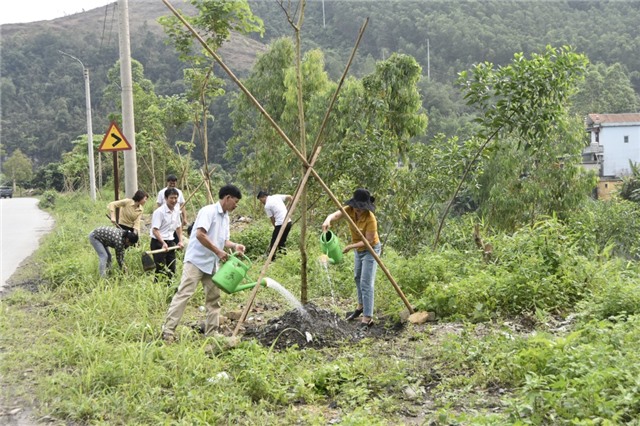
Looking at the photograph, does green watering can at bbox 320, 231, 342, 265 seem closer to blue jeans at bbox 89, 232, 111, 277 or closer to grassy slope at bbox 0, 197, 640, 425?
grassy slope at bbox 0, 197, 640, 425

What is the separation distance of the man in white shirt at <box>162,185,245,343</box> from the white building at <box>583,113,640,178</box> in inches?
1578

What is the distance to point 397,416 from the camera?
461 cm

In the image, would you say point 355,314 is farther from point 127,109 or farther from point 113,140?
point 127,109

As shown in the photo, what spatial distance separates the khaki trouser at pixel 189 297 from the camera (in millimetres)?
6438

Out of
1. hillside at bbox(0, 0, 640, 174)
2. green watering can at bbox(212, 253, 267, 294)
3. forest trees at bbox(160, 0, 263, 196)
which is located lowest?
green watering can at bbox(212, 253, 267, 294)

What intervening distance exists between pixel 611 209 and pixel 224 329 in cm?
1438

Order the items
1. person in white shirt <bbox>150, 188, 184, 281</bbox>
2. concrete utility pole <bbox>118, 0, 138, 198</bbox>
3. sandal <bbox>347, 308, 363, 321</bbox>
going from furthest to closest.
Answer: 1. concrete utility pole <bbox>118, 0, 138, 198</bbox>
2. person in white shirt <bbox>150, 188, 184, 281</bbox>
3. sandal <bbox>347, 308, 363, 321</bbox>

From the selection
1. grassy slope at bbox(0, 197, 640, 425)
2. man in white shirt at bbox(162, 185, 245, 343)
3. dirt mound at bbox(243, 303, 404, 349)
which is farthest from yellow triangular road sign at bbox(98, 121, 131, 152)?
dirt mound at bbox(243, 303, 404, 349)

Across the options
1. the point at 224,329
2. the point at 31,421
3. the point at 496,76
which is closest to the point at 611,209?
the point at 496,76

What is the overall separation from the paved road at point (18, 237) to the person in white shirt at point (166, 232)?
99.3 inches

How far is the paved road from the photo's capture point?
12.0 metres

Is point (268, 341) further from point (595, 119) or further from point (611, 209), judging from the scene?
point (595, 119)

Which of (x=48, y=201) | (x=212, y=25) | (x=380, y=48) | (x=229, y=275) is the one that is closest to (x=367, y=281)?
(x=229, y=275)

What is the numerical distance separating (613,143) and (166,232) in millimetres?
41156
